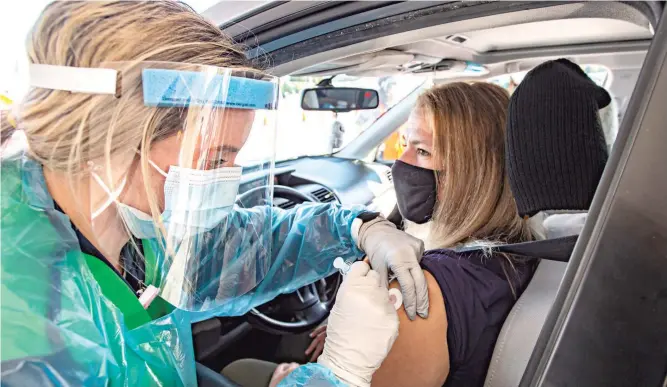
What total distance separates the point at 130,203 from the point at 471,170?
95cm

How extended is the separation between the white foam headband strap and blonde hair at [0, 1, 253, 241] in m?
0.01

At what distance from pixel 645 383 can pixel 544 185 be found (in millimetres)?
405

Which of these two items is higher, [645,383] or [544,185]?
[544,185]

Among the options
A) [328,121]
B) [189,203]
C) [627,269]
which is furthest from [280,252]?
[328,121]

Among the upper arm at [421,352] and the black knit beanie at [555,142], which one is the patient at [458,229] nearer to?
the upper arm at [421,352]

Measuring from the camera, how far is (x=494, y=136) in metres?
1.42

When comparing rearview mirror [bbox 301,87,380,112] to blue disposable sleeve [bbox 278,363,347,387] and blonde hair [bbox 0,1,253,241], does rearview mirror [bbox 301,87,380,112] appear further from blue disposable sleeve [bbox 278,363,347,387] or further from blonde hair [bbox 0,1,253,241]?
blue disposable sleeve [bbox 278,363,347,387]

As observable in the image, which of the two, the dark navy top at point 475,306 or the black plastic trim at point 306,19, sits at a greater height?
the black plastic trim at point 306,19

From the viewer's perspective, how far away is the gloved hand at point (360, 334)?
42.0 inches

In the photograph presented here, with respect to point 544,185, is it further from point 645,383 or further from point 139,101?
point 139,101

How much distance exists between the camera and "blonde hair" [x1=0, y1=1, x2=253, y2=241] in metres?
0.84

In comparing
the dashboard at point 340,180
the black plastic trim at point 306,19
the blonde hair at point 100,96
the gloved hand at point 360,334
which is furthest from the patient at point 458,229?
the dashboard at point 340,180

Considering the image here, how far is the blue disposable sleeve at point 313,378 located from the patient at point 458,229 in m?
0.20

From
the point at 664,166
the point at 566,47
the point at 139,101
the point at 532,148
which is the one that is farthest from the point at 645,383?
the point at 566,47
